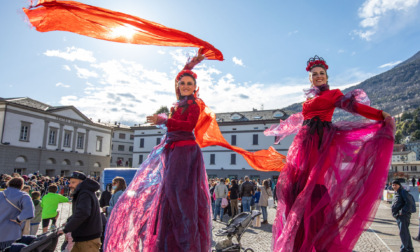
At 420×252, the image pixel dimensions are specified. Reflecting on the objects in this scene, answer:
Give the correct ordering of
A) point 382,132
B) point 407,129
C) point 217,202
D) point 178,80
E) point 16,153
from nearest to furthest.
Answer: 1. point 382,132
2. point 178,80
3. point 217,202
4. point 16,153
5. point 407,129

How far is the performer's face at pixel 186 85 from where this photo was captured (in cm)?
382

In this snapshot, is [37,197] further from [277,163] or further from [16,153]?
[16,153]

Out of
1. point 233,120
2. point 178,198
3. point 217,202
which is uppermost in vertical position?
point 233,120

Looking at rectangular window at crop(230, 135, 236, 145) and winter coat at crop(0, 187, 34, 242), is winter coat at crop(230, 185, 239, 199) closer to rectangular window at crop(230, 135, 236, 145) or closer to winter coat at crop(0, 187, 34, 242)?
winter coat at crop(0, 187, 34, 242)

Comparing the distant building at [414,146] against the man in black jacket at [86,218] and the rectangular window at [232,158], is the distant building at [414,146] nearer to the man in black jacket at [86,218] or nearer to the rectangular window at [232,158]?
the rectangular window at [232,158]

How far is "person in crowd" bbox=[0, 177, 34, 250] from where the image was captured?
504 centimetres

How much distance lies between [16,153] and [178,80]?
116 ft

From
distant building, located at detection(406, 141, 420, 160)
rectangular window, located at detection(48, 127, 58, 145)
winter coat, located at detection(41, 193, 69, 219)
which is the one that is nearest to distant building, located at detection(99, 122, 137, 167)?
rectangular window, located at detection(48, 127, 58, 145)

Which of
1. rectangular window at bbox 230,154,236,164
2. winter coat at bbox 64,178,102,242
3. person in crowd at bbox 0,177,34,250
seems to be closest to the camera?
winter coat at bbox 64,178,102,242

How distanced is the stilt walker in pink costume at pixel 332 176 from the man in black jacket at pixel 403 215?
5423 mm

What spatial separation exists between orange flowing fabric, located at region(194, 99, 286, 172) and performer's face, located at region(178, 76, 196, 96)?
0.64 feet

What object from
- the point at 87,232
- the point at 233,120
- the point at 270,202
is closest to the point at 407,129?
the point at 233,120

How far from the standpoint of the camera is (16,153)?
3228 centimetres

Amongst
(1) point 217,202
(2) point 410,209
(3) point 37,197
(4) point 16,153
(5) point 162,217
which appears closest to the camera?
(5) point 162,217
